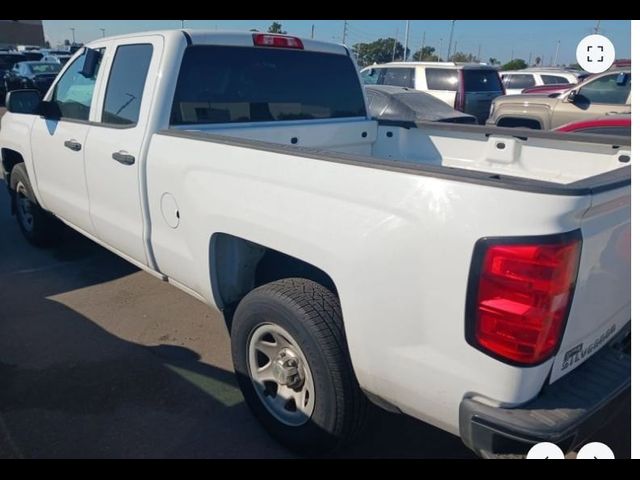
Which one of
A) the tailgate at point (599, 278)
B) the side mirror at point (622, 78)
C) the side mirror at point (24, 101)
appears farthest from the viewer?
the side mirror at point (622, 78)

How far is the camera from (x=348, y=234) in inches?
79.4

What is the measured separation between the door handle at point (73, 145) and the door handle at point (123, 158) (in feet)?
1.93

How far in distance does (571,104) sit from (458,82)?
2972mm

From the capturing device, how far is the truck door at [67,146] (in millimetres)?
3797

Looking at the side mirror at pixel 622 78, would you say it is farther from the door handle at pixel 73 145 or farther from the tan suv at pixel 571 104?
the door handle at pixel 73 145

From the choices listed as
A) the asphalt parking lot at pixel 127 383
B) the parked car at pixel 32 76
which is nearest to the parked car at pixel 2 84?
the parked car at pixel 32 76

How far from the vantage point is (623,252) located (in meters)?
1.93

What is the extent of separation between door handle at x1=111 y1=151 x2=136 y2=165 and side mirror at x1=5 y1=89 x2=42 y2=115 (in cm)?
145

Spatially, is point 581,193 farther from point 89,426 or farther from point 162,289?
point 162,289

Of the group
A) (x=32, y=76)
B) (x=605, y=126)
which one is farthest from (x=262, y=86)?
(x=32, y=76)

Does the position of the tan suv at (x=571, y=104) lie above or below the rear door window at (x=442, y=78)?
below

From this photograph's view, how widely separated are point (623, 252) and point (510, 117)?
8452mm

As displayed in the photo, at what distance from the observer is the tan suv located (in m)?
8.19
